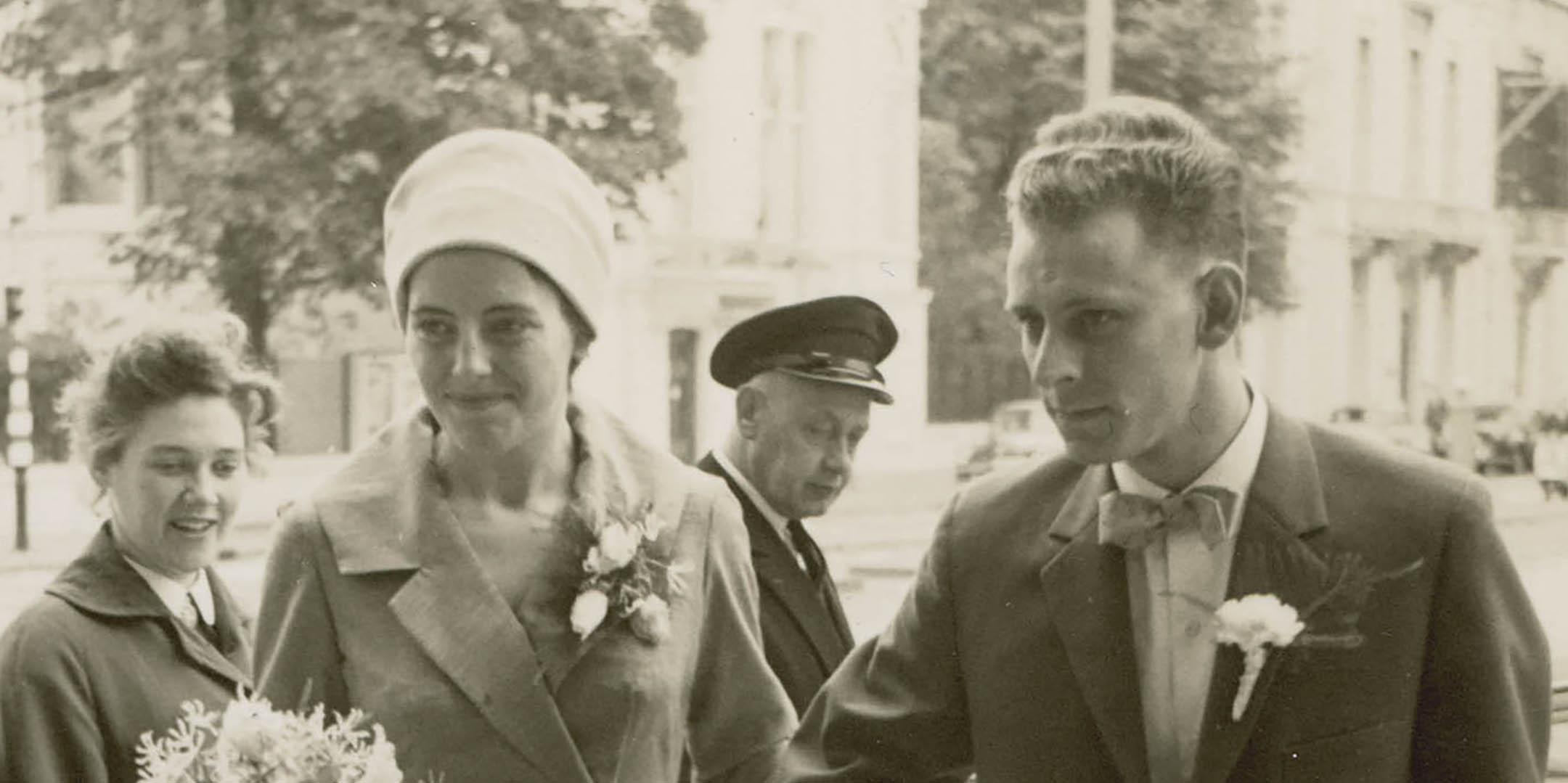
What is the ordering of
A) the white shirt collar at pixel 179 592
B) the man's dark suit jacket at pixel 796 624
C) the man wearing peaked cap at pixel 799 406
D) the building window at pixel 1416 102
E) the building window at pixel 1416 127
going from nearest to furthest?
1. the white shirt collar at pixel 179 592
2. the man's dark suit jacket at pixel 796 624
3. the man wearing peaked cap at pixel 799 406
4. the building window at pixel 1416 102
5. the building window at pixel 1416 127

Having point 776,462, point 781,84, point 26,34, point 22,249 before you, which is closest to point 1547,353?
point 781,84

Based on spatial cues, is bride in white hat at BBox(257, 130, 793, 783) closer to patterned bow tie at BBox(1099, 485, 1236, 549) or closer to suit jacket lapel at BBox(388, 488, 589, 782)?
suit jacket lapel at BBox(388, 488, 589, 782)

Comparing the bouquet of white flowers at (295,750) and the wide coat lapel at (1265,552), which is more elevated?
the wide coat lapel at (1265,552)

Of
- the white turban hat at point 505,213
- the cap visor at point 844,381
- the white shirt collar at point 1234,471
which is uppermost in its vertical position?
the white turban hat at point 505,213

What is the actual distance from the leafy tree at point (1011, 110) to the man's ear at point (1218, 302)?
2093cm

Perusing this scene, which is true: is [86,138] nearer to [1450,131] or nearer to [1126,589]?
[1126,589]

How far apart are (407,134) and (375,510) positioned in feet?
46.2

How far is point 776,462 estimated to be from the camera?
15.1ft

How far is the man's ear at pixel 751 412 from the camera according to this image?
15.3ft

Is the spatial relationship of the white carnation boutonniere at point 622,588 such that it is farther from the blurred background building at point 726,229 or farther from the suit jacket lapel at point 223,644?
the blurred background building at point 726,229

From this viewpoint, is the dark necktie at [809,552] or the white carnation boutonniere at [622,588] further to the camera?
the dark necktie at [809,552]

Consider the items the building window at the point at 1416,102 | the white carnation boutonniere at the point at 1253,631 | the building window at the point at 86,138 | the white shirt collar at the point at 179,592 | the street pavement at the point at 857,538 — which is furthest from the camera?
the building window at the point at 1416,102

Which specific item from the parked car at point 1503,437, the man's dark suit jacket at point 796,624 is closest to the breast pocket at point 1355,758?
the man's dark suit jacket at point 796,624

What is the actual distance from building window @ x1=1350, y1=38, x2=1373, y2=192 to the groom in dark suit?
31089 millimetres
